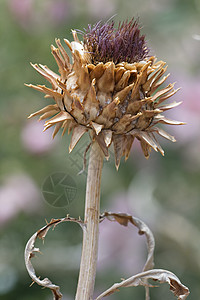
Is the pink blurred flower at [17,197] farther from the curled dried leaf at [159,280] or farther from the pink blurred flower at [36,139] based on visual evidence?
the curled dried leaf at [159,280]

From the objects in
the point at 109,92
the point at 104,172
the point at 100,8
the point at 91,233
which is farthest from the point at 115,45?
the point at 100,8

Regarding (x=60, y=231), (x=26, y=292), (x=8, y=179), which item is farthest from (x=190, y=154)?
(x=26, y=292)

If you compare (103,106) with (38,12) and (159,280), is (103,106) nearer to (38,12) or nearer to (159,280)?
(159,280)

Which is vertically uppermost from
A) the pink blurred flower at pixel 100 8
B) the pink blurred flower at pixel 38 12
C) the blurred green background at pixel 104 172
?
the pink blurred flower at pixel 38 12

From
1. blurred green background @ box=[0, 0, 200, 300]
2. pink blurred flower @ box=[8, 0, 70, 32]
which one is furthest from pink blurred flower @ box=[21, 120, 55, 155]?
pink blurred flower @ box=[8, 0, 70, 32]

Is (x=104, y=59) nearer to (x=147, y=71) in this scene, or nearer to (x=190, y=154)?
(x=147, y=71)

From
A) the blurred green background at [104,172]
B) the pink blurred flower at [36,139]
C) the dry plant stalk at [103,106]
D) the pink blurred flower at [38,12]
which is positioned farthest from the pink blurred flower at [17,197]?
the dry plant stalk at [103,106]

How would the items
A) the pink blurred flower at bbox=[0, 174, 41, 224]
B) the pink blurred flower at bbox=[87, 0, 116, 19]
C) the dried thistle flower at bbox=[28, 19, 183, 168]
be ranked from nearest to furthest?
the dried thistle flower at bbox=[28, 19, 183, 168]
the pink blurred flower at bbox=[0, 174, 41, 224]
the pink blurred flower at bbox=[87, 0, 116, 19]

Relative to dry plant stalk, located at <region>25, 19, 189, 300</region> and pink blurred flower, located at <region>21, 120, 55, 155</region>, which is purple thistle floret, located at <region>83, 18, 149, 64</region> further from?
pink blurred flower, located at <region>21, 120, 55, 155</region>
